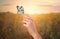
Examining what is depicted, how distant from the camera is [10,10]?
1720mm

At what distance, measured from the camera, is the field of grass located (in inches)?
66.0

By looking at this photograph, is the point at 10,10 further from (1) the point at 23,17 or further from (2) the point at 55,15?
(2) the point at 55,15

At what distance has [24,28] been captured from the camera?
1.70m

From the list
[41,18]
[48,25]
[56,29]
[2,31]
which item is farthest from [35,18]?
[2,31]

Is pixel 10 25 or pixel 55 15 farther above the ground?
A: pixel 55 15

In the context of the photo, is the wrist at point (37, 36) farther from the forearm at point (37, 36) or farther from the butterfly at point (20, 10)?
the butterfly at point (20, 10)

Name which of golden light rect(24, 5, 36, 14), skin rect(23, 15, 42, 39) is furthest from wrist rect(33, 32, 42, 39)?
golden light rect(24, 5, 36, 14)

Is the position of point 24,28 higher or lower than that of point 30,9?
lower

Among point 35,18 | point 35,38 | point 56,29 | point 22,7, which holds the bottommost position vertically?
point 35,38

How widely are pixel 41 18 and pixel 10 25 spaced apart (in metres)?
0.39

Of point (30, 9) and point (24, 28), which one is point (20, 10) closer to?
point (30, 9)

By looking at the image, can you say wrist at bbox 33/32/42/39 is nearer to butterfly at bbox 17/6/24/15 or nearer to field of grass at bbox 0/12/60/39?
field of grass at bbox 0/12/60/39

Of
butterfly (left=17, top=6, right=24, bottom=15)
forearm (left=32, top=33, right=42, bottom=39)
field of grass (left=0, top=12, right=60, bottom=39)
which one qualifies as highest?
butterfly (left=17, top=6, right=24, bottom=15)

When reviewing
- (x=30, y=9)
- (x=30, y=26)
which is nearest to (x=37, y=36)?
(x=30, y=26)
